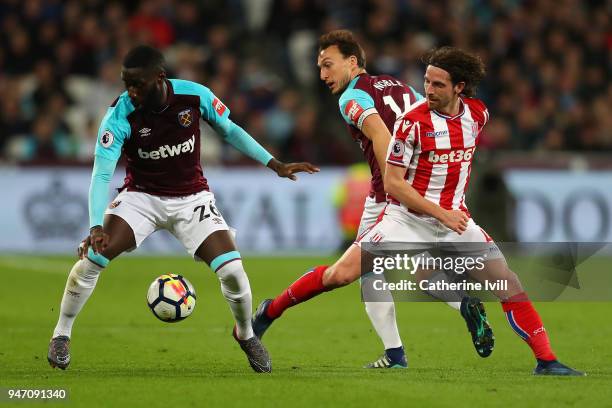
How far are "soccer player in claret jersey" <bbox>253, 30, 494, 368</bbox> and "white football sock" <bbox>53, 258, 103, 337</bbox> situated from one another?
3.73 ft

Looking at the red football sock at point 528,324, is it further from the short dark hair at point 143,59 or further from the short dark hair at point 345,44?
the short dark hair at point 143,59

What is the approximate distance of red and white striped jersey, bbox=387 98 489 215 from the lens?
277 inches

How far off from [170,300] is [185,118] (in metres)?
1.14

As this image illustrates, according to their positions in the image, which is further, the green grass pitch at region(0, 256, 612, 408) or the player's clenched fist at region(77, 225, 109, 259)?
the player's clenched fist at region(77, 225, 109, 259)

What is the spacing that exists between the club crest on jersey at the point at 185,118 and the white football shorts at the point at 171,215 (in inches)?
17.9

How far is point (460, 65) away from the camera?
7039 millimetres

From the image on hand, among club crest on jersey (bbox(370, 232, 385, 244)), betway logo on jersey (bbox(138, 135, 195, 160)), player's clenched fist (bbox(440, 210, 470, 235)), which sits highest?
betway logo on jersey (bbox(138, 135, 195, 160))

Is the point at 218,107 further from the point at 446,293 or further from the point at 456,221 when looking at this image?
the point at 446,293

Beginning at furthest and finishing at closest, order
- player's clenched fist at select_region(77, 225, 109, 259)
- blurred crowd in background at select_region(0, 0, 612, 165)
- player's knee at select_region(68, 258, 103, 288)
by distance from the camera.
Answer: blurred crowd in background at select_region(0, 0, 612, 165), player's knee at select_region(68, 258, 103, 288), player's clenched fist at select_region(77, 225, 109, 259)

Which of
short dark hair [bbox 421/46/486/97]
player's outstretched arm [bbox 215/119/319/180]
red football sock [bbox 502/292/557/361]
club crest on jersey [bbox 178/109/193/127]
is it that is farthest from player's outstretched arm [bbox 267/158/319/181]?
red football sock [bbox 502/292/557/361]

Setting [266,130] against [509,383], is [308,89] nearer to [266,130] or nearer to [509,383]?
[266,130]

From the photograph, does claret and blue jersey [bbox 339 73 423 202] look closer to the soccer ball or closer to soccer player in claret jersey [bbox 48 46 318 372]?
soccer player in claret jersey [bbox 48 46 318 372]

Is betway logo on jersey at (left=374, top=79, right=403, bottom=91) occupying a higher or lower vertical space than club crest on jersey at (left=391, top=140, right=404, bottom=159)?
higher

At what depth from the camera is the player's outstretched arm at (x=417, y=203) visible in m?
6.99
